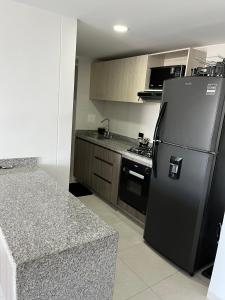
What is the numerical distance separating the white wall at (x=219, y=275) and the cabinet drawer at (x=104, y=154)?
5.92ft

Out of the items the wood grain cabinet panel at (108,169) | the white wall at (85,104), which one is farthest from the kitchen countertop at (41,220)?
the white wall at (85,104)

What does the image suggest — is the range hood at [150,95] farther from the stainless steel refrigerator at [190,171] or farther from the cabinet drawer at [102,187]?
the cabinet drawer at [102,187]

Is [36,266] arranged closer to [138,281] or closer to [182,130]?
[138,281]

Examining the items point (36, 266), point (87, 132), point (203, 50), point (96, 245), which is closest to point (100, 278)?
point (96, 245)

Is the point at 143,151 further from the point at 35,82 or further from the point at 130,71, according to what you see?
the point at 35,82

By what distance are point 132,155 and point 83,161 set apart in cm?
130

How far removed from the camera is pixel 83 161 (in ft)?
13.0

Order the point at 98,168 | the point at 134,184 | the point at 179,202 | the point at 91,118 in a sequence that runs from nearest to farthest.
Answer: the point at 179,202
the point at 134,184
the point at 98,168
the point at 91,118

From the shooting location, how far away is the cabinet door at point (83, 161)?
12.5ft

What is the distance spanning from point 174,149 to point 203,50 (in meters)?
1.32

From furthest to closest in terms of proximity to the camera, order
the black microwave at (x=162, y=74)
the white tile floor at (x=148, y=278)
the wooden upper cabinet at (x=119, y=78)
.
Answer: the wooden upper cabinet at (x=119, y=78)
the black microwave at (x=162, y=74)
the white tile floor at (x=148, y=278)

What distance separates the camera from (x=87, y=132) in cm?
426

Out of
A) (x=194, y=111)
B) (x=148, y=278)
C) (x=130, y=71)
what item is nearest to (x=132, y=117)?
(x=130, y=71)

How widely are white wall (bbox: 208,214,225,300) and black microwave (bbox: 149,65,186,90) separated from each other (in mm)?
1719
